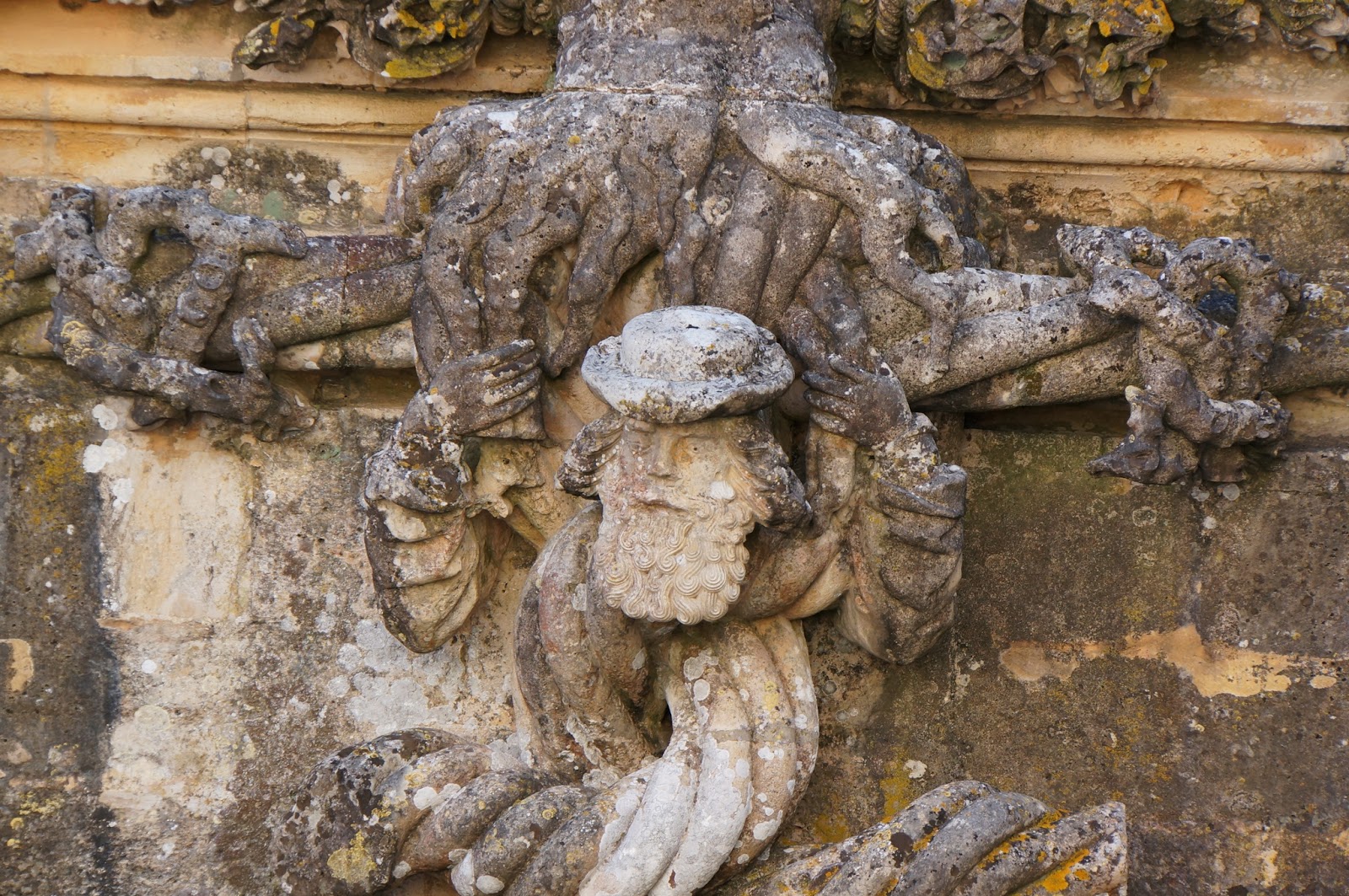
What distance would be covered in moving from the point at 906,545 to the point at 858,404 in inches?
11.9

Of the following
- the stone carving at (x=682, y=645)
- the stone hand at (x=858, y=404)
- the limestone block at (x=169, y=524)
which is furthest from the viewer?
the limestone block at (x=169, y=524)

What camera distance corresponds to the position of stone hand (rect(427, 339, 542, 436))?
3.64m

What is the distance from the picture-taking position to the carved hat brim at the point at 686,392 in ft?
10.7

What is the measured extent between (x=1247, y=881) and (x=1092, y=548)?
0.75 m

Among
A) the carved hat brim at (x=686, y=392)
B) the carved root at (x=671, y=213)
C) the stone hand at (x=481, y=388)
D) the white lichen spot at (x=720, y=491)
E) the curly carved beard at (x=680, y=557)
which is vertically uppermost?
the carved root at (x=671, y=213)

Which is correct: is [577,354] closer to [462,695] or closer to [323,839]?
[462,695]

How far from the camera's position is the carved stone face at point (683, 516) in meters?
3.42

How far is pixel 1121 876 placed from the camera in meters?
3.40

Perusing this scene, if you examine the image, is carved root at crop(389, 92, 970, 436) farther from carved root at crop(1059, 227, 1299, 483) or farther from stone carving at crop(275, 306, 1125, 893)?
carved root at crop(1059, 227, 1299, 483)

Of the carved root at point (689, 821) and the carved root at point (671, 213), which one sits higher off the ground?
the carved root at point (671, 213)

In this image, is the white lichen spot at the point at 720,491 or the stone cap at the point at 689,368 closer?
the stone cap at the point at 689,368

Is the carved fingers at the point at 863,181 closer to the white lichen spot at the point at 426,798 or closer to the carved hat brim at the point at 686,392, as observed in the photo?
the carved hat brim at the point at 686,392

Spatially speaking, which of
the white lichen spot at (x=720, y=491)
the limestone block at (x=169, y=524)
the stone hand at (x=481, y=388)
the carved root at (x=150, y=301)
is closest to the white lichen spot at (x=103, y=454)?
the limestone block at (x=169, y=524)

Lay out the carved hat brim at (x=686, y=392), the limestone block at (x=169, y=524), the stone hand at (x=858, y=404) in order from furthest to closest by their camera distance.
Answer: the limestone block at (x=169, y=524)
the stone hand at (x=858, y=404)
the carved hat brim at (x=686, y=392)
